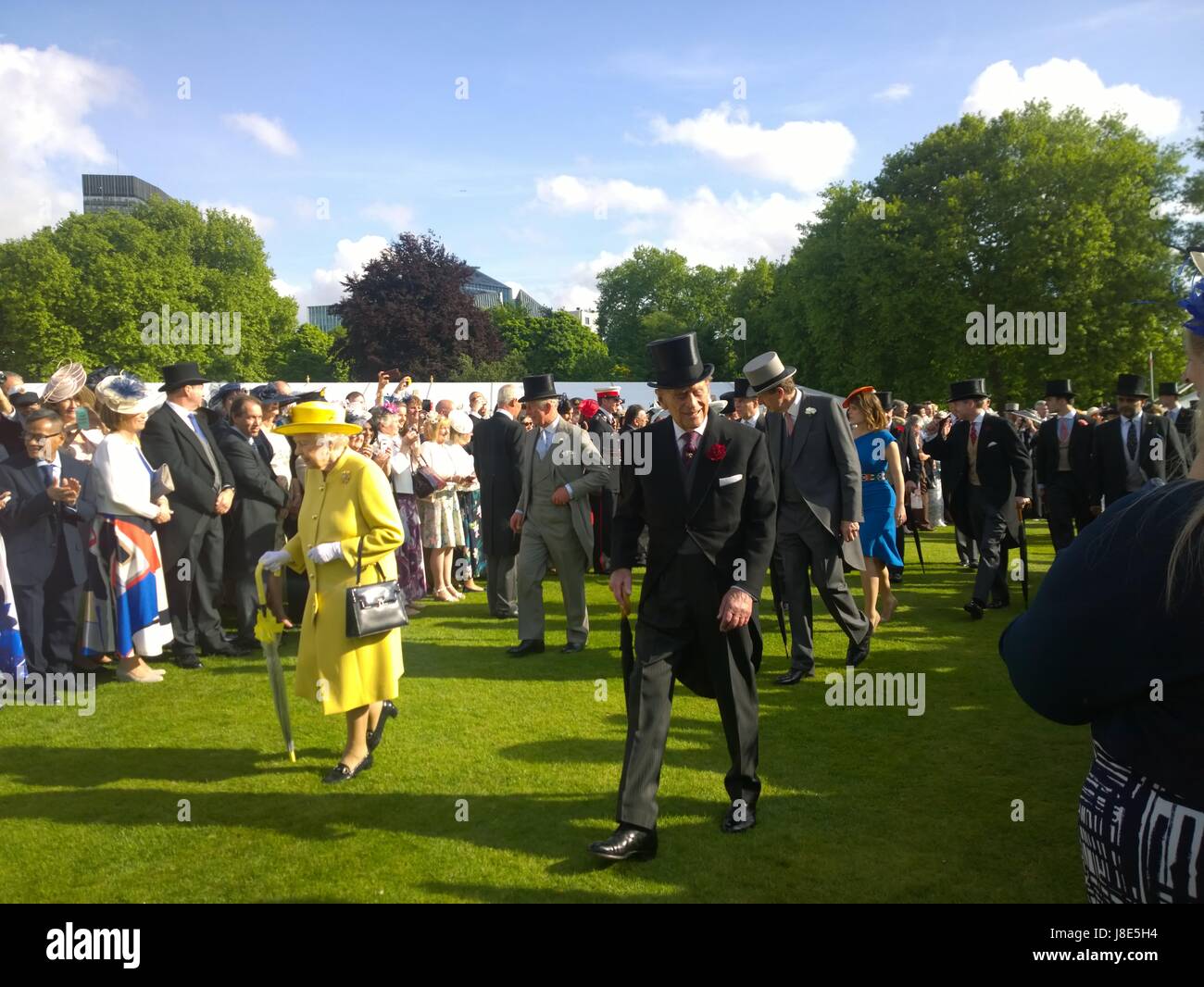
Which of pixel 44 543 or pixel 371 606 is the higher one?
pixel 44 543

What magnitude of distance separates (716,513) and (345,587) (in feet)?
7.49

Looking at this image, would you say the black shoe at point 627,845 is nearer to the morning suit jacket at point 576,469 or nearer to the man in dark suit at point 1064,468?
the morning suit jacket at point 576,469

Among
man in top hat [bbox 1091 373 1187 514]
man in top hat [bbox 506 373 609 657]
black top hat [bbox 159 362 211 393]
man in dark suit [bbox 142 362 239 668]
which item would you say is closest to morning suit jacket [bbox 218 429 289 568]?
man in dark suit [bbox 142 362 239 668]

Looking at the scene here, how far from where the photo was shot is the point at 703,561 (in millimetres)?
4699

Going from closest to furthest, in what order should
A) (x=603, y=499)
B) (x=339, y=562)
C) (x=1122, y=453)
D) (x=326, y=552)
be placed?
(x=326, y=552) < (x=339, y=562) < (x=1122, y=453) < (x=603, y=499)

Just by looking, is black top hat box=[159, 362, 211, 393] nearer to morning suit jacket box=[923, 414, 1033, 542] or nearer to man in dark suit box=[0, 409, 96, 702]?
man in dark suit box=[0, 409, 96, 702]

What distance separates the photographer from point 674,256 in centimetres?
8906

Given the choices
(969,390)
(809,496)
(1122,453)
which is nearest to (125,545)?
(809,496)

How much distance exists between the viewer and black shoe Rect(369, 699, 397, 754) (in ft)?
19.9

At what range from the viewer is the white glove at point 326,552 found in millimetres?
5402

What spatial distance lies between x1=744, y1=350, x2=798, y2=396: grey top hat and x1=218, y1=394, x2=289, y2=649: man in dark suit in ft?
16.3

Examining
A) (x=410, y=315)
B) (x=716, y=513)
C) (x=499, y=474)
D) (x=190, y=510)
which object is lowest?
(x=190, y=510)

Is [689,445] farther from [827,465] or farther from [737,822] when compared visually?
[827,465]
